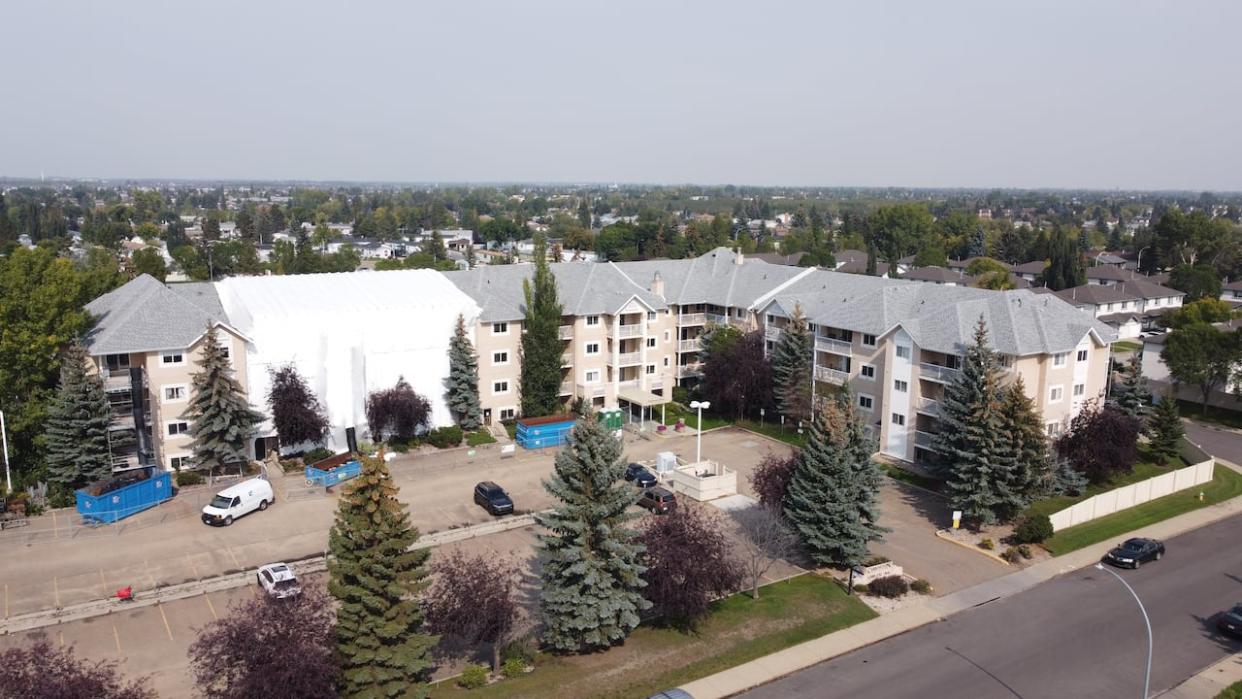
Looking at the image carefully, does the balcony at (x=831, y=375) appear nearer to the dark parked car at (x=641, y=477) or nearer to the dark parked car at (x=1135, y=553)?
the dark parked car at (x=641, y=477)

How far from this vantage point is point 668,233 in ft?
524

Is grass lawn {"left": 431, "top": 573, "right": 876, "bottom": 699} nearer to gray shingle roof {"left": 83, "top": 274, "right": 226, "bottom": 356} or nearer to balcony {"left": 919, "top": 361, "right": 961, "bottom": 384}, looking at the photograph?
balcony {"left": 919, "top": 361, "right": 961, "bottom": 384}

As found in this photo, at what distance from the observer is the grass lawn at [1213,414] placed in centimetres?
6112

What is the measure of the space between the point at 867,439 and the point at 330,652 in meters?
22.6

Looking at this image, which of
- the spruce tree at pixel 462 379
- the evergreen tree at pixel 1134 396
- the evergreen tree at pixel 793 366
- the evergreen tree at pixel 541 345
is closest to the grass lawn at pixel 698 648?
the evergreen tree at pixel 793 366

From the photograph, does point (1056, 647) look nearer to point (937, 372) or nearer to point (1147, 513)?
point (1147, 513)

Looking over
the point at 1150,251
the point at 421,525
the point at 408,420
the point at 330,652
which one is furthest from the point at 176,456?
the point at 1150,251

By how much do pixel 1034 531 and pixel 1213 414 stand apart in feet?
111

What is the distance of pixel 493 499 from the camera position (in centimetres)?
4275

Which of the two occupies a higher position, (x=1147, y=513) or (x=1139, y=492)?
(x=1139, y=492)

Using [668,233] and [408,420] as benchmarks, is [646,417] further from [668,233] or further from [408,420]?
[668,233]

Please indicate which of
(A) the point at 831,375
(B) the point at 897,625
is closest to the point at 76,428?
(B) the point at 897,625

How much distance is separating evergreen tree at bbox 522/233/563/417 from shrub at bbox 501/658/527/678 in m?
27.8

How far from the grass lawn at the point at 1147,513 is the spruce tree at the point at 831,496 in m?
10.3
